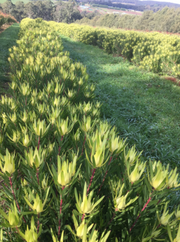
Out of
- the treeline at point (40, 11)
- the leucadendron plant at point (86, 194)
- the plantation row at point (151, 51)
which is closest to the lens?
the leucadendron plant at point (86, 194)

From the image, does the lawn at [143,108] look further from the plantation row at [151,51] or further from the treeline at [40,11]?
the treeline at [40,11]

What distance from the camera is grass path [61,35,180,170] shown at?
293 centimetres

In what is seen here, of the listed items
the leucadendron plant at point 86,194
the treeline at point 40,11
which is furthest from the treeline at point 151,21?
the leucadendron plant at point 86,194

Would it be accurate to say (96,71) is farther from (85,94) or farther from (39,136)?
(39,136)

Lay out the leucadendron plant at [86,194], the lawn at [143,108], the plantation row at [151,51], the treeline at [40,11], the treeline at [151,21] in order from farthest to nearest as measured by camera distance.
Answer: the treeline at [40,11]
the treeline at [151,21]
the plantation row at [151,51]
the lawn at [143,108]
the leucadendron plant at [86,194]

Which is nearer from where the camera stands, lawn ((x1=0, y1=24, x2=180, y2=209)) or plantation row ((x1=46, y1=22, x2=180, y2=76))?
lawn ((x1=0, y1=24, x2=180, y2=209))

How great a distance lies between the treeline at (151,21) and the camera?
3670cm

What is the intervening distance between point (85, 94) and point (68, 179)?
1.38m

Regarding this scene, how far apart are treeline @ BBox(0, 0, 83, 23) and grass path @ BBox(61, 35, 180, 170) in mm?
57955

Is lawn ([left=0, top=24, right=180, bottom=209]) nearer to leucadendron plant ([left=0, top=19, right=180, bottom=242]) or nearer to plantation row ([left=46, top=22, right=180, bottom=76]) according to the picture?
plantation row ([left=46, top=22, right=180, bottom=76])

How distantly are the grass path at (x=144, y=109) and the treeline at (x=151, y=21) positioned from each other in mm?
40214

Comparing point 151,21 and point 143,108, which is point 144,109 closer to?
point 143,108

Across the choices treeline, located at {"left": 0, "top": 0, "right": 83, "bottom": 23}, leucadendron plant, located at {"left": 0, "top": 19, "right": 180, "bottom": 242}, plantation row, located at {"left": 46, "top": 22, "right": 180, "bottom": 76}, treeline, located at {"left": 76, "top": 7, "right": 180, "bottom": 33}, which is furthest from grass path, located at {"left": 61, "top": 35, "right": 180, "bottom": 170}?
treeline, located at {"left": 0, "top": 0, "right": 83, "bottom": 23}

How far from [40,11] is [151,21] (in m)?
39.7
